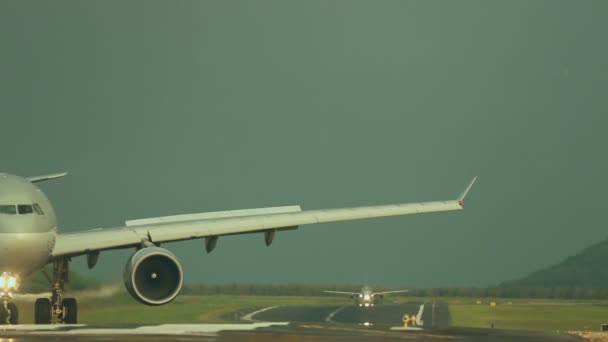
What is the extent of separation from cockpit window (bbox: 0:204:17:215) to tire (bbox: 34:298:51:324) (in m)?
4.01

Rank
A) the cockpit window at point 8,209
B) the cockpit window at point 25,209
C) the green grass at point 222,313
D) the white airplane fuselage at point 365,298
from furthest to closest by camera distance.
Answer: the white airplane fuselage at point 365,298 < the green grass at point 222,313 < the cockpit window at point 25,209 < the cockpit window at point 8,209

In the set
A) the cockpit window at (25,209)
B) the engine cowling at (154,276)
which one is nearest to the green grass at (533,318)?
the engine cowling at (154,276)

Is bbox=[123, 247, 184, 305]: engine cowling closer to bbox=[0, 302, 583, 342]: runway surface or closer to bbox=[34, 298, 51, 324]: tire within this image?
bbox=[0, 302, 583, 342]: runway surface

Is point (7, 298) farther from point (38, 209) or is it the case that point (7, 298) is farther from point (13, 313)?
point (38, 209)

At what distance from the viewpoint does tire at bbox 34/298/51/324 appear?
3206cm

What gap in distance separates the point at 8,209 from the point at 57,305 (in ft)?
13.4

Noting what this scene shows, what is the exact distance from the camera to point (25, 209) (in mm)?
29391

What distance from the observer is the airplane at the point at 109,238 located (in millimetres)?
29172

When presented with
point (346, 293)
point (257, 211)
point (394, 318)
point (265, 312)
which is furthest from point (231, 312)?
point (257, 211)

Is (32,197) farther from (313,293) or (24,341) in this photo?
(313,293)

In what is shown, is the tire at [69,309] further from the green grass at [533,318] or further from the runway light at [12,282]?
the green grass at [533,318]

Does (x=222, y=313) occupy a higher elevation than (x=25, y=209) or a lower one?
higher

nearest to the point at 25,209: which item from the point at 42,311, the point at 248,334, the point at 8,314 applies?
the point at 8,314

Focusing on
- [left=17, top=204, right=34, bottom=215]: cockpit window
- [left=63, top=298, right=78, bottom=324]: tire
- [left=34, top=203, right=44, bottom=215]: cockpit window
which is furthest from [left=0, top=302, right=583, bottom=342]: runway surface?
[left=63, top=298, right=78, bottom=324]: tire
